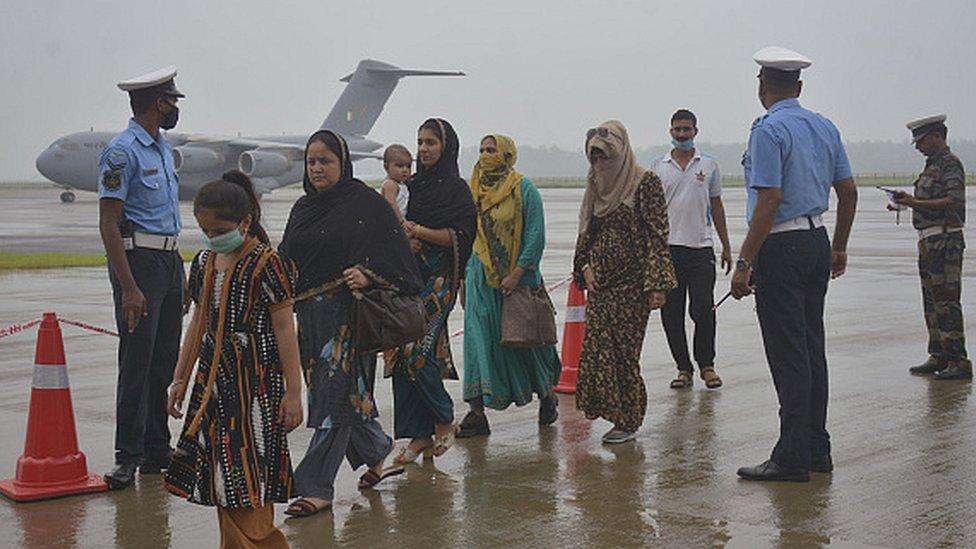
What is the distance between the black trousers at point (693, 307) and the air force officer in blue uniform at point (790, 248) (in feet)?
8.21

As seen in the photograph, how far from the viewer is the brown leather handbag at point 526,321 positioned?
737 cm

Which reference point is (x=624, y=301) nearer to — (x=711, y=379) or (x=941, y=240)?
(x=711, y=379)

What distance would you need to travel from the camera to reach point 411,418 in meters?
6.78

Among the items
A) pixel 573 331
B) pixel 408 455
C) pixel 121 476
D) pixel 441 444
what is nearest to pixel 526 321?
pixel 441 444

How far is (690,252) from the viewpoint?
9062mm

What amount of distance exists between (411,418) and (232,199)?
2400 millimetres

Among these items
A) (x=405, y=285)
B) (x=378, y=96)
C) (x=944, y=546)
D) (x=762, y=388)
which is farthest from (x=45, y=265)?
(x=378, y=96)

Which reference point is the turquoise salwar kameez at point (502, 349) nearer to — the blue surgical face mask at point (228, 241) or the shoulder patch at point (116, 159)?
the shoulder patch at point (116, 159)

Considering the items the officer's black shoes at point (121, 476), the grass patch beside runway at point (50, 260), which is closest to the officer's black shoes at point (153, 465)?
the officer's black shoes at point (121, 476)

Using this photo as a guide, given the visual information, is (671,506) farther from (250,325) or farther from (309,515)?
(250,325)

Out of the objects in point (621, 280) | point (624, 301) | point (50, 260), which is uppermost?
point (621, 280)

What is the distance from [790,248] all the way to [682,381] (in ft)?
9.25

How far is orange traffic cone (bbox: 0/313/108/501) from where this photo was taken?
19.8 ft

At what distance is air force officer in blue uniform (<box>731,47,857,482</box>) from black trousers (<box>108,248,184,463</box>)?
278 cm
